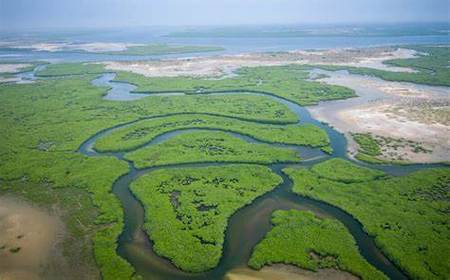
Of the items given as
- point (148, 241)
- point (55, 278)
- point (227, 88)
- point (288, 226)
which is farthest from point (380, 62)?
point (55, 278)

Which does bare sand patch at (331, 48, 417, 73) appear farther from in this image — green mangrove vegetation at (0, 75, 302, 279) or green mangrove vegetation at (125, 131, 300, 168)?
green mangrove vegetation at (125, 131, 300, 168)

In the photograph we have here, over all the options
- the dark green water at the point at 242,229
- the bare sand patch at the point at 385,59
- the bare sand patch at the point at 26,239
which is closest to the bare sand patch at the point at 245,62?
the bare sand patch at the point at 385,59

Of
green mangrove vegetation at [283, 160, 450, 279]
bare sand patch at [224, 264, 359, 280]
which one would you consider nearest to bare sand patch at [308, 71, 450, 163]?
green mangrove vegetation at [283, 160, 450, 279]

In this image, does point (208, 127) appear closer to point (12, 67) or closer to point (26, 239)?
point (26, 239)

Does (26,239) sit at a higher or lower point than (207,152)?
lower

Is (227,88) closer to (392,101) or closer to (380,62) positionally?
(392,101)

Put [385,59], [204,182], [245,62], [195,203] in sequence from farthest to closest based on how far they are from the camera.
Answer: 1. [245,62]
2. [385,59]
3. [204,182]
4. [195,203]

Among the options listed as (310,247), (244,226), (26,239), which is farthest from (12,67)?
(310,247)
